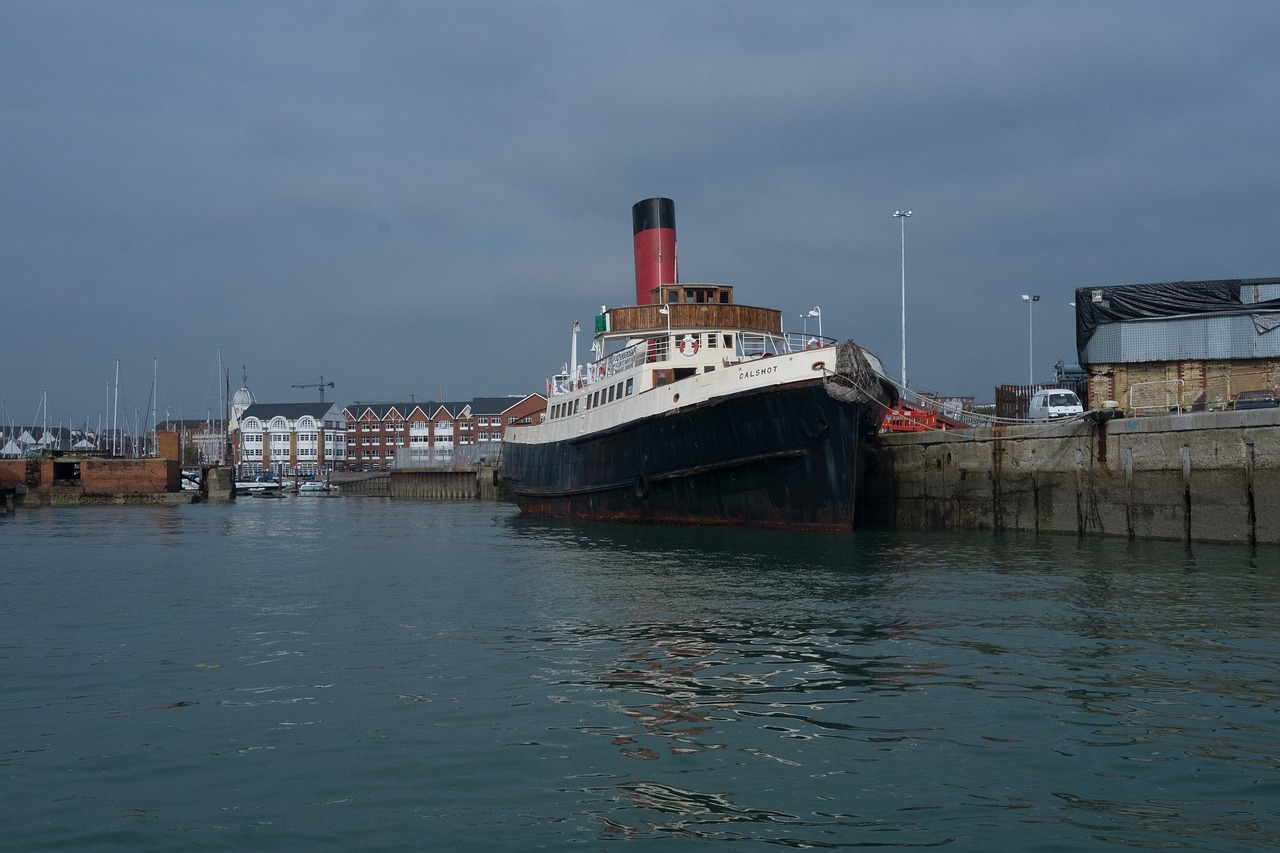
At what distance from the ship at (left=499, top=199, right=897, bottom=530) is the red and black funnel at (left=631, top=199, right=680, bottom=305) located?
4 centimetres

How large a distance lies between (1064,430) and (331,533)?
2262cm

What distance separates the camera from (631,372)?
2927 centimetres

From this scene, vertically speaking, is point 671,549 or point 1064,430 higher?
point 1064,430

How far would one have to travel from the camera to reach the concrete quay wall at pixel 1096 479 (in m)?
19.6

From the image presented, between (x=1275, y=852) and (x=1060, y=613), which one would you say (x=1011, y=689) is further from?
(x=1060, y=613)

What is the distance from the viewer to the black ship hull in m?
23.8

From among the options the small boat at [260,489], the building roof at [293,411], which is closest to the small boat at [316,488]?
the small boat at [260,489]

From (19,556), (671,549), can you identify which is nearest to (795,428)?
(671,549)

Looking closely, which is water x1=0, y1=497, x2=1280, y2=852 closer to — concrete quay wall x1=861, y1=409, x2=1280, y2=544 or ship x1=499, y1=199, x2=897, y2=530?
concrete quay wall x1=861, y1=409, x2=1280, y2=544

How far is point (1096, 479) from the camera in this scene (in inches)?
902

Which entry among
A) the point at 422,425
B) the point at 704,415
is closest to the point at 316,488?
the point at 422,425

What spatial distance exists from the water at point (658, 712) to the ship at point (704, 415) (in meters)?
6.65

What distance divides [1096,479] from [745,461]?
7.92 meters

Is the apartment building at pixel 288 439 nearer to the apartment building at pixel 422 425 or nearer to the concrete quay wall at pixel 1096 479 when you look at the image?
the apartment building at pixel 422 425
